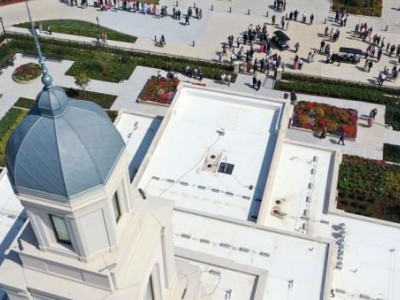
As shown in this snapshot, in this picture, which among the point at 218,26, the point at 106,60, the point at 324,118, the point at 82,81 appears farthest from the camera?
the point at 218,26

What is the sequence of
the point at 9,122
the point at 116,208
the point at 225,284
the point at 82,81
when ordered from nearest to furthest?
the point at 116,208, the point at 225,284, the point at 9,122, the point at 82,81

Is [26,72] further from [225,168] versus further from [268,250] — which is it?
[268,250]

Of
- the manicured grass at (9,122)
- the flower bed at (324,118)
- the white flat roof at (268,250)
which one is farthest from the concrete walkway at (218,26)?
the white flat roof at (268,250)

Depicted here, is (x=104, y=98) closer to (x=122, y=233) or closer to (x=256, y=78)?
(x=256, y=78)

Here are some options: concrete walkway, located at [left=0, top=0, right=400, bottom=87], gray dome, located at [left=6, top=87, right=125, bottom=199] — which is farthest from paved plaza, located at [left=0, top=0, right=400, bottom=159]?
gray dome, located at [left=6, top=87, right=125, bottom=199]

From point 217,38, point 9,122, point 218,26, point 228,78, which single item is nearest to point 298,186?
point 228,78

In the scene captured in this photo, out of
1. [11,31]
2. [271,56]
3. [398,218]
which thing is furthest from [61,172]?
[11,31]
